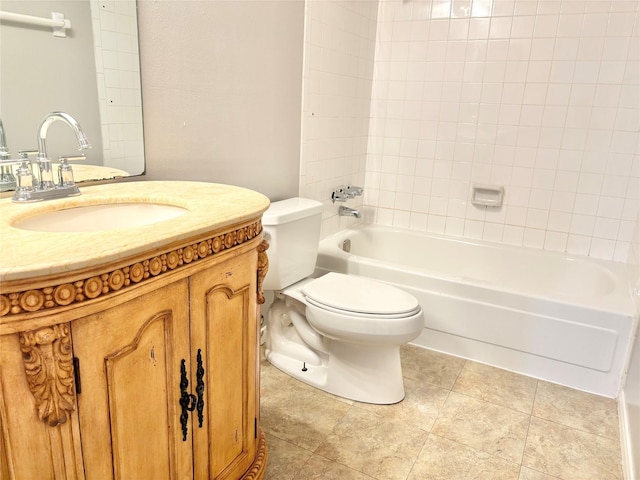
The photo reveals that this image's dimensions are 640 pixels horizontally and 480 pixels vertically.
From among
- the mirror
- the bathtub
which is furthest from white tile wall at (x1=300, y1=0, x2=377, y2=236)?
the mirror

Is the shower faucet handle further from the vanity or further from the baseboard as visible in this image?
the baseboard

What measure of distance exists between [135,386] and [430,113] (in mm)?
2422

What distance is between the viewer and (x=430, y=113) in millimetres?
2857

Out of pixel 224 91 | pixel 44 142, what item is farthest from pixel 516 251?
pixel 44 142

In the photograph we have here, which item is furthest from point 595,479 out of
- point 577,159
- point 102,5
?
point 102,5

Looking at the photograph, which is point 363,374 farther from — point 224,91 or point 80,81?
point 80,81

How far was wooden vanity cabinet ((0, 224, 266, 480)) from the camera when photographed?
30.6 inches

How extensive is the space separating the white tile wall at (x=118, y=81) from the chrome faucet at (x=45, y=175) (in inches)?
8.8

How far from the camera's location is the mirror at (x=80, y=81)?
120 centimetres

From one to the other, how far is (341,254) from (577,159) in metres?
1.37

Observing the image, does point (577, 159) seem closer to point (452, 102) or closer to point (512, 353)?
point (452, 102)

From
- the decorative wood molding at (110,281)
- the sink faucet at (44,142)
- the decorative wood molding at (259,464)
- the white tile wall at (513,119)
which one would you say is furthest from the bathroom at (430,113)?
the decorative wood molding at (259,464)

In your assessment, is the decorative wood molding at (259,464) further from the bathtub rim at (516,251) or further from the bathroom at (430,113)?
the bathtub rim at (516,251)

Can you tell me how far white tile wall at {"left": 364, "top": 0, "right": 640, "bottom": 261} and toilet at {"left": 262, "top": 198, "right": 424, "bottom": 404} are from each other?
43.7 inches
